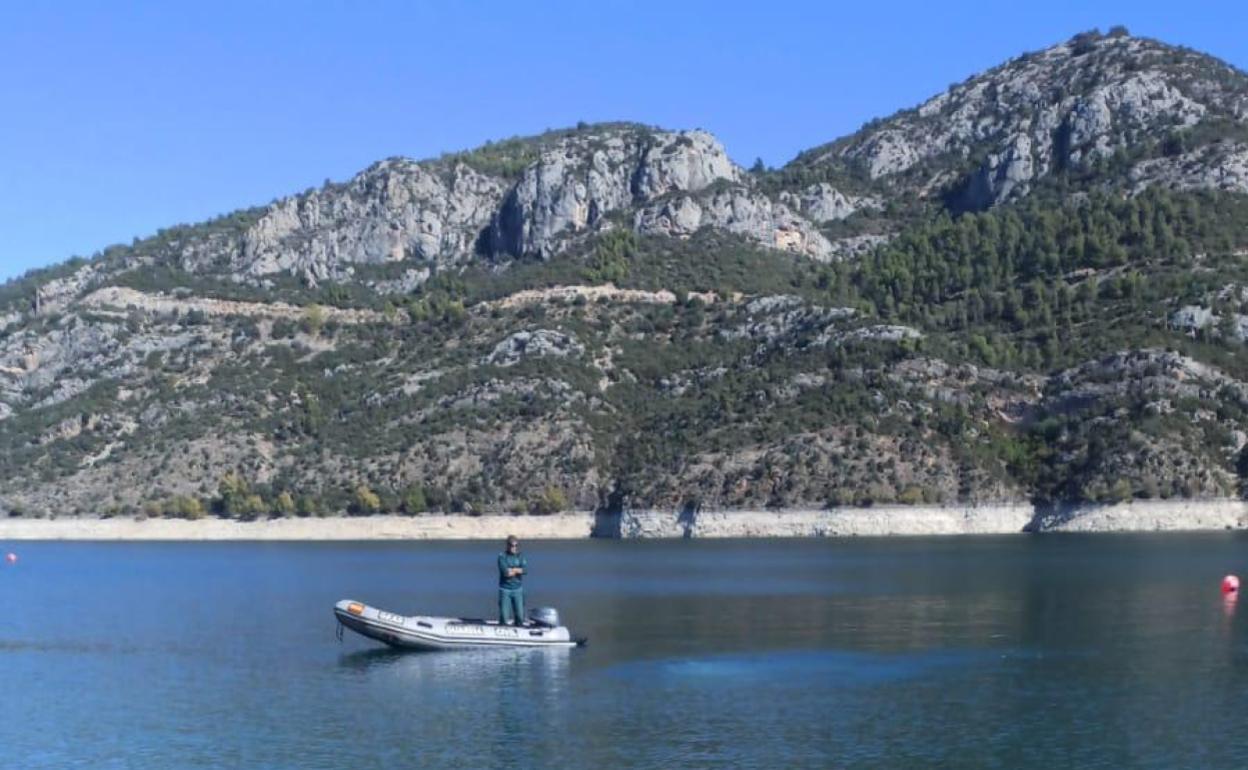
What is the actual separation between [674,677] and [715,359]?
378 ft

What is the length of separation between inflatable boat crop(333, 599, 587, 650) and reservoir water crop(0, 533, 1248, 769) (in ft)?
2.07

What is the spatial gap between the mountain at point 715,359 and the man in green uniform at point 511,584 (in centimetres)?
7400

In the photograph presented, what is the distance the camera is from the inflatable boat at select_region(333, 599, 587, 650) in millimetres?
48219

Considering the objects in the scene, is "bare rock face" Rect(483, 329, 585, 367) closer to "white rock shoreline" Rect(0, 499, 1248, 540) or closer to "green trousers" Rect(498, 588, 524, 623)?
"white rock shoreline" Rect(0, 499, 1248, 540)

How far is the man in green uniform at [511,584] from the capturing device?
49156 mm

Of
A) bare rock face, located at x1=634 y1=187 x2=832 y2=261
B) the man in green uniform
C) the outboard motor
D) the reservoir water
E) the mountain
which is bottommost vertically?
the reservoir water

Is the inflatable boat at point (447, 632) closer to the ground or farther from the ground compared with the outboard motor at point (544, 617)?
closer to the ground

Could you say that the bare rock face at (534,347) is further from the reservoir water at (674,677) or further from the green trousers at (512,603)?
the green trousers at (512,603)

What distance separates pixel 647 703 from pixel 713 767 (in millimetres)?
7189

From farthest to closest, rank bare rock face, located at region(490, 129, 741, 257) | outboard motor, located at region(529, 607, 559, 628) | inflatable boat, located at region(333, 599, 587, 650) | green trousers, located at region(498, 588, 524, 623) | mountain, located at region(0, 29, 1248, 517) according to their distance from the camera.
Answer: bare rock face, located at region(490, 129, 741, 257) → mountain, located at region(0, 29, 1248, 517) → green trousers, located at region(498, 588, 524, 623) → outboard motor, located at region(529, 607, 559, 628) → inflatable boat, located at region(333, 599, 587, 650)

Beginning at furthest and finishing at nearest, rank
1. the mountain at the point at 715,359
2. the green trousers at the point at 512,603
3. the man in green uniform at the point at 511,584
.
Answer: the mountain at the point at 715,359
the green trousers at the point at 512,603
the man in green uniform at the point at 511,584

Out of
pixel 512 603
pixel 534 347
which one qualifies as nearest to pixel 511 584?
pixel 512 603

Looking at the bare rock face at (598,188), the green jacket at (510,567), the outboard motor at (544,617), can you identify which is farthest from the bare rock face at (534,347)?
the outboard motor at (544,617)

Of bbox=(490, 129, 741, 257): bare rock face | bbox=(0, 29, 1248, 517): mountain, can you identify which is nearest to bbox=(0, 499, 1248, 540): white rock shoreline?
bbox=(0, 29, 1248, 517): mountain
